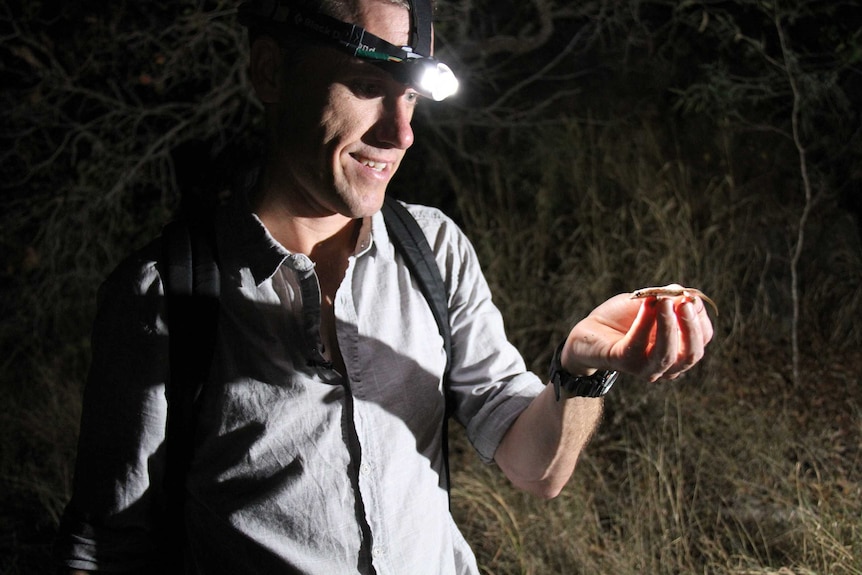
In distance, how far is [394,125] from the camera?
1.40 metres

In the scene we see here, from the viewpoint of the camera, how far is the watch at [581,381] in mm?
1301

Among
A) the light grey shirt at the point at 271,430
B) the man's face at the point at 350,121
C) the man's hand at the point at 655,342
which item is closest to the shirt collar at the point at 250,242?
the light grey shirt at the point at 271,430

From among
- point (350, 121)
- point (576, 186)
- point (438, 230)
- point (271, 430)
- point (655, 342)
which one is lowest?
point (271, 430)

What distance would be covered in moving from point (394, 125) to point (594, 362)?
22.5 inches

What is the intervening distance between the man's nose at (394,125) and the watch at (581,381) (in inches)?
18.9

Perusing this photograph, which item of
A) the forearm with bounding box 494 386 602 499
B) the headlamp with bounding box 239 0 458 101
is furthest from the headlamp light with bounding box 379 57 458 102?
the forearm with bounding box 494 386 602 499

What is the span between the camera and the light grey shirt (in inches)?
51.7

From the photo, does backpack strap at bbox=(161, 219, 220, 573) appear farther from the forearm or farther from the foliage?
the foliage

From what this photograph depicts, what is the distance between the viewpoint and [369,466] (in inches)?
53.4

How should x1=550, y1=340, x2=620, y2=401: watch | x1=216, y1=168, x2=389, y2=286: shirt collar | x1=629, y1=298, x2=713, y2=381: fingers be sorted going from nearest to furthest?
1. x1=629, y1=298, x2=713, y2=381: fingers
2. x1=550, y1=340, x2=620, y2=401: watch
3. x1=216, y1=168, x2=389, y2=286: shirt collar

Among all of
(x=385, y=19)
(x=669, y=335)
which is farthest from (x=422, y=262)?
(x=669, y=335)

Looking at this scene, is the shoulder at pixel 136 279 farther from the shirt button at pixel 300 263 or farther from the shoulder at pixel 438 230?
the shoulder at pixel 438 230

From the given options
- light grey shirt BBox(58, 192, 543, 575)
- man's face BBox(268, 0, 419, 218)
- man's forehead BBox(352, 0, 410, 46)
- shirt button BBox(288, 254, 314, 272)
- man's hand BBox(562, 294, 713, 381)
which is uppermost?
man's forehead BBox(352, 0, 410, 46)

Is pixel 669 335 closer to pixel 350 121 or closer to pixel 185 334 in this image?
pixel 350 121
